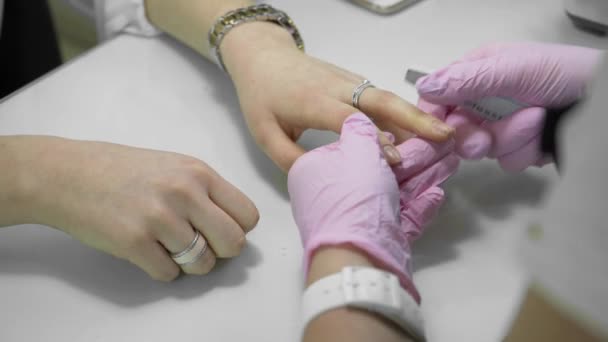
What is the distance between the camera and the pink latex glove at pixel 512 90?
0.50 meters

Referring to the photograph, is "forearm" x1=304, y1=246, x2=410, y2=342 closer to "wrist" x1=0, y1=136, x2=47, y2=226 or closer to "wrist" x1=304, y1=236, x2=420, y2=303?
"wrist" x1=304, y1=236, x2=420, y2=303

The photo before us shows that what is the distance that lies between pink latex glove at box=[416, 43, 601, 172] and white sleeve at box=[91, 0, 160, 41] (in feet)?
1.38

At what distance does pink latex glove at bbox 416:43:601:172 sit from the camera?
0.50 meters

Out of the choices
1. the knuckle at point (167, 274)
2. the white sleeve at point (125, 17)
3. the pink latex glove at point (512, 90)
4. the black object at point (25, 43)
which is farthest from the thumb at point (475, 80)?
the black object at point (25, 43)

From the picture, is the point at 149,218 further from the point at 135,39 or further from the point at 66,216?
the point at 135,39

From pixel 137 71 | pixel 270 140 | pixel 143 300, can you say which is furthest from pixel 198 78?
pixel 143 300

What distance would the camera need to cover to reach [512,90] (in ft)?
1.66

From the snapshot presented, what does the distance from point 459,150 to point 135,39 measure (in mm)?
480

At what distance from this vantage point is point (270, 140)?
1.75 feet

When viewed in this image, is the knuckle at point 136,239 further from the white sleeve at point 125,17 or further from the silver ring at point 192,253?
the white sleeve at point 125,17

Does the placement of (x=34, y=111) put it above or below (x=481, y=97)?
below

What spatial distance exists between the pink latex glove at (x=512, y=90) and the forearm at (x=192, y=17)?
1.00 ft

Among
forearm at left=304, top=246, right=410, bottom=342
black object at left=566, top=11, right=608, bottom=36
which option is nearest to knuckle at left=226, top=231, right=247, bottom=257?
forearm at left=304, top=246, right=410, bottom=342

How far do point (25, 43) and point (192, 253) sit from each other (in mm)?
630
